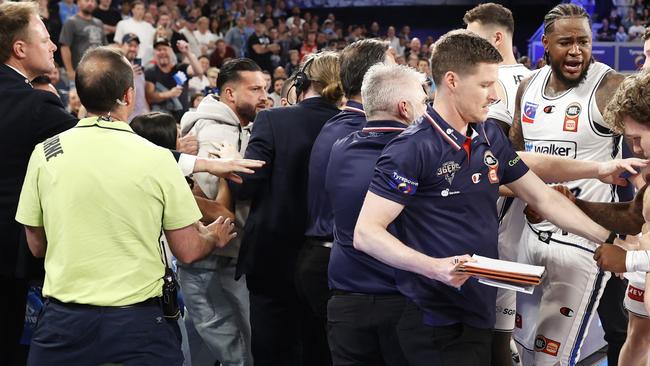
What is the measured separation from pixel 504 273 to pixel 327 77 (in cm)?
210

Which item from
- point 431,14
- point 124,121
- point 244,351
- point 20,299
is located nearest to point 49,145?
point 124,121

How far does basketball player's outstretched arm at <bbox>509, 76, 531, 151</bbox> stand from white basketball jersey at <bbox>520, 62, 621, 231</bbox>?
0.24 feet

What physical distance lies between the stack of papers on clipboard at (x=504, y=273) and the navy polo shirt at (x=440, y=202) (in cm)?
35

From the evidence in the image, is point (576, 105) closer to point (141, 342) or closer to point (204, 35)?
point (141, 342)

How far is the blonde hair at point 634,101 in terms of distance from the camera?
3.31 meters

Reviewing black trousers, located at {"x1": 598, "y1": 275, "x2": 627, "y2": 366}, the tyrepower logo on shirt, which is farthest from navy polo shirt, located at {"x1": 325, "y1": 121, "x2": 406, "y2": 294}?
black trousers, located at {"x1": 598, "y1": 275, "x2": 627, "y2": 366}

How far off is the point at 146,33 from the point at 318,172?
346 inches

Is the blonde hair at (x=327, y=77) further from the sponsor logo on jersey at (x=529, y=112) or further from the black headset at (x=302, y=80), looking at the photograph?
the sponsor logo on jersey at (x=529, y=112)

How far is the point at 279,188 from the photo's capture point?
14.9 ft

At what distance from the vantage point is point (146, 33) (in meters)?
12.3

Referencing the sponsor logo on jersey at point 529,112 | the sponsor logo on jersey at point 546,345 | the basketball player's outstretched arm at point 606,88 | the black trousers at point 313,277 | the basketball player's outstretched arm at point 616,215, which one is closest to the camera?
the basketball player's outstretched arm at point 616,215

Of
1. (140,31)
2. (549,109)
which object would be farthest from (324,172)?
(140,31)

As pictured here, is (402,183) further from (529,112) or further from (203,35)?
(203,35)

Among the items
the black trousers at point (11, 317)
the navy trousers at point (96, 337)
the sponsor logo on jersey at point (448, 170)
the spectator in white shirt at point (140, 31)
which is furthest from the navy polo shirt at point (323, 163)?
the spectator in white shirt at point (140, 31)
